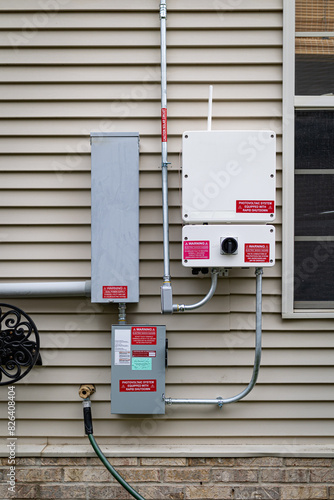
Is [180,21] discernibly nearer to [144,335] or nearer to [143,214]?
[143,214]

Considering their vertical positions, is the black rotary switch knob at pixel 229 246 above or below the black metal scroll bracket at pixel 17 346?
above

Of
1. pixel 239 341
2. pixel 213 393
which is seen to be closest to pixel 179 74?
pixel 239 341

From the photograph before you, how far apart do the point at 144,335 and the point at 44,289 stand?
0.56 m

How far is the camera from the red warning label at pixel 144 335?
207cm

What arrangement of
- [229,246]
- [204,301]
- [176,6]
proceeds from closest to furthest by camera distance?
1. [229,246]
2. [204,301]
3. [176,6]

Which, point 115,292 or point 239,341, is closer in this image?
point 115,292

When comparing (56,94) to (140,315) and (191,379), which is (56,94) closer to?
(140,315)

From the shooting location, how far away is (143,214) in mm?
2150

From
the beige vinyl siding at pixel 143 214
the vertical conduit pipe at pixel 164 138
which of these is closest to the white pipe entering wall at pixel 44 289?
the beige vinyl siding at pixel 143 214

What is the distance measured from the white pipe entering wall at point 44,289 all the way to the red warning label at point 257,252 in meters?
0.81

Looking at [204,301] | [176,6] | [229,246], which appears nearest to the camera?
[229,246]

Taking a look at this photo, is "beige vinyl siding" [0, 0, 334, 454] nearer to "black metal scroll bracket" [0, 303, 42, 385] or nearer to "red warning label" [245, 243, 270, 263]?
"black metal scroll bracket" [0, 303, 42, 385]

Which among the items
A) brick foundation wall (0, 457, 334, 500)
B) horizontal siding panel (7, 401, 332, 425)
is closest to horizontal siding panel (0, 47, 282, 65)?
horizontal siding panel (7, 401, 332, 425)

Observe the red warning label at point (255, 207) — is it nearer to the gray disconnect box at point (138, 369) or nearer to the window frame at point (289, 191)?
the window frame at point (289, 191)
